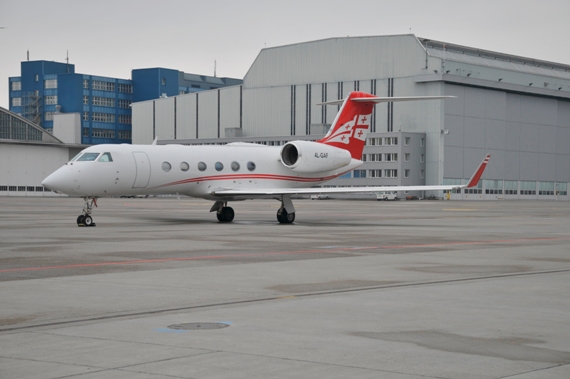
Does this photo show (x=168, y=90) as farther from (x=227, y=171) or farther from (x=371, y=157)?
(x=227, y=171)

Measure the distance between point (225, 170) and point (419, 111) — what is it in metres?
69.8

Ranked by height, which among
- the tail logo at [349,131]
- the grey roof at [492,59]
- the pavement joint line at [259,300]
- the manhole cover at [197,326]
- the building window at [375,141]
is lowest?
the pavement joint line at [259,300]

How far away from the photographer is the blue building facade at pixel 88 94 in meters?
146

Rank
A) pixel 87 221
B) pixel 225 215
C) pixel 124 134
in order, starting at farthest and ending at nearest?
pixel 124 134
pixel 225 215
pixel 87 221

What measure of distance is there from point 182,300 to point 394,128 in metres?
94.6

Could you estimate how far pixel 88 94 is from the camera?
481 ft

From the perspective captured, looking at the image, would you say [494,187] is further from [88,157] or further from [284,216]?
[88,157]

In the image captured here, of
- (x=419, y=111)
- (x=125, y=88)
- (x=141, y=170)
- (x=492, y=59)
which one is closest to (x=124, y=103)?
(x=125, y=88)

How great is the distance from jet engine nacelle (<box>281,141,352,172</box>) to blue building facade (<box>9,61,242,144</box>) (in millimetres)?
113384

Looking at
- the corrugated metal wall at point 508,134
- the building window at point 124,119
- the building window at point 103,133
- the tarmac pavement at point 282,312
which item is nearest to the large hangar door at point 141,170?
the tarmac pavement at point 282,312

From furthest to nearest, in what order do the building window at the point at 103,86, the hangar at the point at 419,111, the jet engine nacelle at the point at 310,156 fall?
the building window at the point at 103,86 < the hangar at the point at 419,111 < the jet engine nacelle at the point at 310,156

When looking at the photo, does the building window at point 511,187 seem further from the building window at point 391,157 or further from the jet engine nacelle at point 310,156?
the jet engine nacelle at point 310,156

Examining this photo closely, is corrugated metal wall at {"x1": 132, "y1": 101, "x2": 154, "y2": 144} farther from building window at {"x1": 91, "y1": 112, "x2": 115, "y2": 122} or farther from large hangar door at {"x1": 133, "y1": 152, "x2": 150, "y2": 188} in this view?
large hangar door at {"x1": 133, "y1": 152, "x2": 150, "y2": 188}

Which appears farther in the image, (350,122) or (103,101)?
(103,101)
